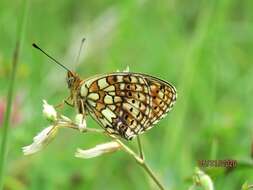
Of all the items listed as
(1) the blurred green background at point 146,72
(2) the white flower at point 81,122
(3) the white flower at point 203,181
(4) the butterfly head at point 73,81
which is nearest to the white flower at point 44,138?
(2) the white flower at point 81,122

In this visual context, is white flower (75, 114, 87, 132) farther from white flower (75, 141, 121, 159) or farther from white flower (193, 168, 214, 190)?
white flower (193, 168, 214, 190)

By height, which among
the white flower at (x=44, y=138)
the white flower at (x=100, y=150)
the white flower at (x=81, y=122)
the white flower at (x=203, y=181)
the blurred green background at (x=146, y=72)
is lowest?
the blurred green background at (x=146, y=72)

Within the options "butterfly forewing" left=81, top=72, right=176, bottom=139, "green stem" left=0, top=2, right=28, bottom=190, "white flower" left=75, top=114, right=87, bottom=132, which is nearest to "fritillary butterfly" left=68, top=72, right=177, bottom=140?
"butterfly forewing" left=81, top=72, right=176, bottom=139

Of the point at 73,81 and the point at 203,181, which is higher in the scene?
the point at 73,81

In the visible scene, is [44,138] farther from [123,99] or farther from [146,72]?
[146,72]

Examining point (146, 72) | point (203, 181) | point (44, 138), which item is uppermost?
point (44, 138)

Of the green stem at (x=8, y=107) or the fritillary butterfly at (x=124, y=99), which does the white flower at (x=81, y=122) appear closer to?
the fritillary butterfly at (x=124, y=99)

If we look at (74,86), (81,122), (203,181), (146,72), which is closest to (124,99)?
(74,86)

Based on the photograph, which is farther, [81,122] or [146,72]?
[146,72]
